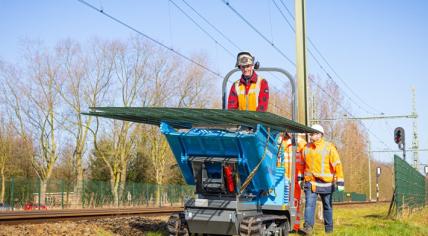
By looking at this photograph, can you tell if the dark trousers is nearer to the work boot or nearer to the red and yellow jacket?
the work boot

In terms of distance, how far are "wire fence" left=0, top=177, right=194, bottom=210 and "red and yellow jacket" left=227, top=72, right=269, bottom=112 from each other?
21903mm

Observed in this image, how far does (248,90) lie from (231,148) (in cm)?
151

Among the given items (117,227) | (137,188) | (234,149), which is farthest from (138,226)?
(137,188)

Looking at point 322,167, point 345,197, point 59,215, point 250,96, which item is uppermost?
point 250,96

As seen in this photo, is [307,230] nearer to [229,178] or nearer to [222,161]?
[229,178]

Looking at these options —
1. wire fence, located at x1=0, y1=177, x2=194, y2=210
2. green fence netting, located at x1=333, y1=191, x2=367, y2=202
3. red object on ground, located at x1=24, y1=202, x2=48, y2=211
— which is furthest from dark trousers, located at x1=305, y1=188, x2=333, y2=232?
green fence netting, located at x1=333, y1=191, x2=367, y2=202

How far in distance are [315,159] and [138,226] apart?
3186 mm

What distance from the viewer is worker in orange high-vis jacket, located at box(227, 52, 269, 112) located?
7.57 metres

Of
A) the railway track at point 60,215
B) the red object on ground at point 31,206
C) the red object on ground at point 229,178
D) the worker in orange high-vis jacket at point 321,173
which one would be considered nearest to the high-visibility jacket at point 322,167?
the worker in orange high-vis jacket at point 321,173

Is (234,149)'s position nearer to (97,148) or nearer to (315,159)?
(315,159)

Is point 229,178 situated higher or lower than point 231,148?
lower

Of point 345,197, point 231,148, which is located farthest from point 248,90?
point 345,197

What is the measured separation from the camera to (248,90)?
7.67 metres

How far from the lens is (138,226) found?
30.9 feet
